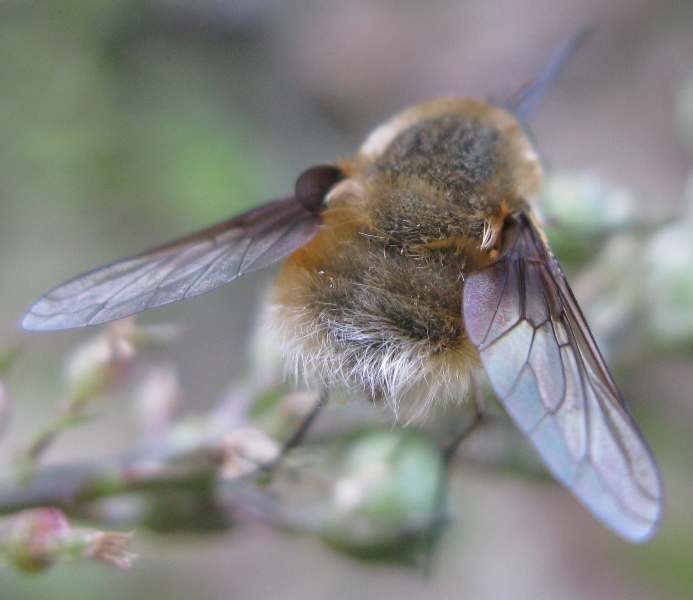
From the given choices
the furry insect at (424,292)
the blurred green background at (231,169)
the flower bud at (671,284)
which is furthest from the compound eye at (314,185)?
the blurred green background at (231,169)

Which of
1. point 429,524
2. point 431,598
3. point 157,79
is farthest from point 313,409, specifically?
point 157,79

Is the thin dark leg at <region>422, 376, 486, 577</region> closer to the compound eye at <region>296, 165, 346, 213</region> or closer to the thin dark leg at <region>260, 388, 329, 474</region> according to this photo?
the thin dark leg at <region>260, 388, 329, 474</region>

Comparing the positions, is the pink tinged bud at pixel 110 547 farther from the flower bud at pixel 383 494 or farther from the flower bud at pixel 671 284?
the flower bud at pixel 671 284

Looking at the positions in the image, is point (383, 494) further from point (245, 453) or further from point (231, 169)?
point (231, 169)

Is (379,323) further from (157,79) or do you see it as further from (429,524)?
(157,79)

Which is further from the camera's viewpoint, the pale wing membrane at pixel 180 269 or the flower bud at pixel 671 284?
the flower bud at pixel 671 284

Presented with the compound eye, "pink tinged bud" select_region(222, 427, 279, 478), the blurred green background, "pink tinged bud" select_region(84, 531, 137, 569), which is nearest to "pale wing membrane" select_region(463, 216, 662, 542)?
the compound eye

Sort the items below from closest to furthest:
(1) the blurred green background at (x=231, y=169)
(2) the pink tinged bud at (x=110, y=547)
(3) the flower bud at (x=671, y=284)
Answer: (2) the pink tinged bud at (x=110, y=547)
(3) the flower bud at (x=671, y=284)
(1) the blurred green background at (x=231, y=169)
